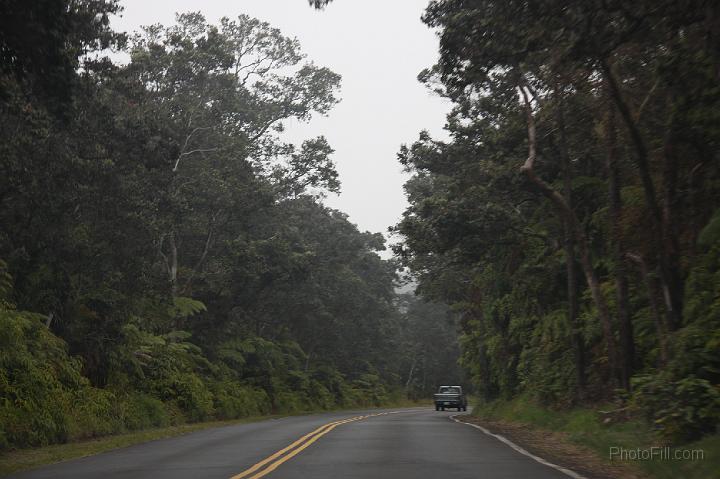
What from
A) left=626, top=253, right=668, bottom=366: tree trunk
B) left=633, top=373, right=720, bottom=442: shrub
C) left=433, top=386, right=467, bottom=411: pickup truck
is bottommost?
left=633, top=373, right=720, bottom=442: shrub

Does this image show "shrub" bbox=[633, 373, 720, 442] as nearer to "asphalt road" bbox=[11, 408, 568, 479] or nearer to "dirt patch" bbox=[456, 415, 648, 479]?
"dirt patch" bbox=[456, 415, 648, 479]

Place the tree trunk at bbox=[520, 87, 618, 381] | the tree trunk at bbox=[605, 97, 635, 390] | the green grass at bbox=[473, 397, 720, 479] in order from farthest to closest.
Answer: the tree trunk at bbox=[520, 87, 618, 381]
the tree trunk at bbox=[605, 97, 635, 390]
the green grass at bbox=[473, 397, 720, 479]

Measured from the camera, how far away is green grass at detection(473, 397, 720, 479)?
30.5ft

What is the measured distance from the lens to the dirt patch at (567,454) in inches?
424

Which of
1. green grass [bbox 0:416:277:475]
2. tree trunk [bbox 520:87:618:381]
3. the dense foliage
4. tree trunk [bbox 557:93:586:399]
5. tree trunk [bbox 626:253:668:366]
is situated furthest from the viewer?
tree trunk [bbox 557:93:586:399]

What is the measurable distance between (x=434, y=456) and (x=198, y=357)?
21.3 metres

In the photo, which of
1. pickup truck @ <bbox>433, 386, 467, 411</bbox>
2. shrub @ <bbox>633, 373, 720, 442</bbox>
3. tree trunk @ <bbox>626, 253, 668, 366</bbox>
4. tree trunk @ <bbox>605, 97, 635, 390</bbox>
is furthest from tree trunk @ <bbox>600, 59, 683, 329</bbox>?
pickup truck @ <bbox>433, 386, 467, 411</bbox>

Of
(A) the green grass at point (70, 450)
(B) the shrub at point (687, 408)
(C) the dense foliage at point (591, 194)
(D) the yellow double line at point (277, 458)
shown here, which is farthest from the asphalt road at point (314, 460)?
(C) the dense foliage at point (591, 194)

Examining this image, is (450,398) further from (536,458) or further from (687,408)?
(687,408)

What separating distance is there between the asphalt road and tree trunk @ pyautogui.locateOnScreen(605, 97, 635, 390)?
3.85 meters

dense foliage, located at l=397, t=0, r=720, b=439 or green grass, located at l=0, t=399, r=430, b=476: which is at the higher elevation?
dense foliage, located at l=397, t=0, r=720, b=439

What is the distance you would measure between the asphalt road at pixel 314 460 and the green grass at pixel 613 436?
1.50 metres

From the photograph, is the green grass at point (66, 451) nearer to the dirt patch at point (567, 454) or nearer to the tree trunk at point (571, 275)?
the dirt patch at point (567, 454)

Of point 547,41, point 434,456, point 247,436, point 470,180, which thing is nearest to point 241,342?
point 470,180
